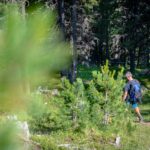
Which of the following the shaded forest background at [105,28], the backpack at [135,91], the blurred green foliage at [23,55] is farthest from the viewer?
the shaded forest background at [105,28]

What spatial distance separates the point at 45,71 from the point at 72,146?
11.5 m

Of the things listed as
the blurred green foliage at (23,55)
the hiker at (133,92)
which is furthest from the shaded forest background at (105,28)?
the hiker at (133,92)

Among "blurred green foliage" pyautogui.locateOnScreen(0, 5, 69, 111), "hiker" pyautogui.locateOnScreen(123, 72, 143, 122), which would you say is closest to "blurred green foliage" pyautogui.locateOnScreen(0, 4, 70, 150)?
"blurred green foliage" pyautogui.locateOnScreen(0, 5, 69, 111)

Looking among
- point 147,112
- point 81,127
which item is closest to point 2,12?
point 81,127

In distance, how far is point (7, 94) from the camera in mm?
874

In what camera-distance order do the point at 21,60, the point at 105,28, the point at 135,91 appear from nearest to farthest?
the point at 21,60
the point at 135,91
the point at 105,28

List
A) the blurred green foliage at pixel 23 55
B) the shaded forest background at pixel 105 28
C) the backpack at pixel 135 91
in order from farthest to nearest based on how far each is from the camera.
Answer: the shaded forest background at pixel 105 28 → the backpack at pixel 135 91 → the blurred green foliage at pixel 23 55

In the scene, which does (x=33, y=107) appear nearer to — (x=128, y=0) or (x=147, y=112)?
(x=147, y=112)

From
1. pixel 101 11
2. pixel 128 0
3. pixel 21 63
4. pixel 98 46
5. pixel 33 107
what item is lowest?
pixel 98 46

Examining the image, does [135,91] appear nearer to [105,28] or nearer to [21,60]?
[21,60]

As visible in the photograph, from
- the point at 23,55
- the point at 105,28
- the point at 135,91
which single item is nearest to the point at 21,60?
the point at 23,55

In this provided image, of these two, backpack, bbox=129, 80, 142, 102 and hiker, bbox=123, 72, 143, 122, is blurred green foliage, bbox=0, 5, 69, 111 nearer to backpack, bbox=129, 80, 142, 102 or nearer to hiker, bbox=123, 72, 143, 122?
hiker, bbox=123, 72, 143, 122

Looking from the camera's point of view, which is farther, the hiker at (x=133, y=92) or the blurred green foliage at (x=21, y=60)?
the hiker at (x=133, y=92)

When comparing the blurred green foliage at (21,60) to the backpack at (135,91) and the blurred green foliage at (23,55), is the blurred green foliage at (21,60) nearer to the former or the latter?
the blurred green foliage at (23,55)
